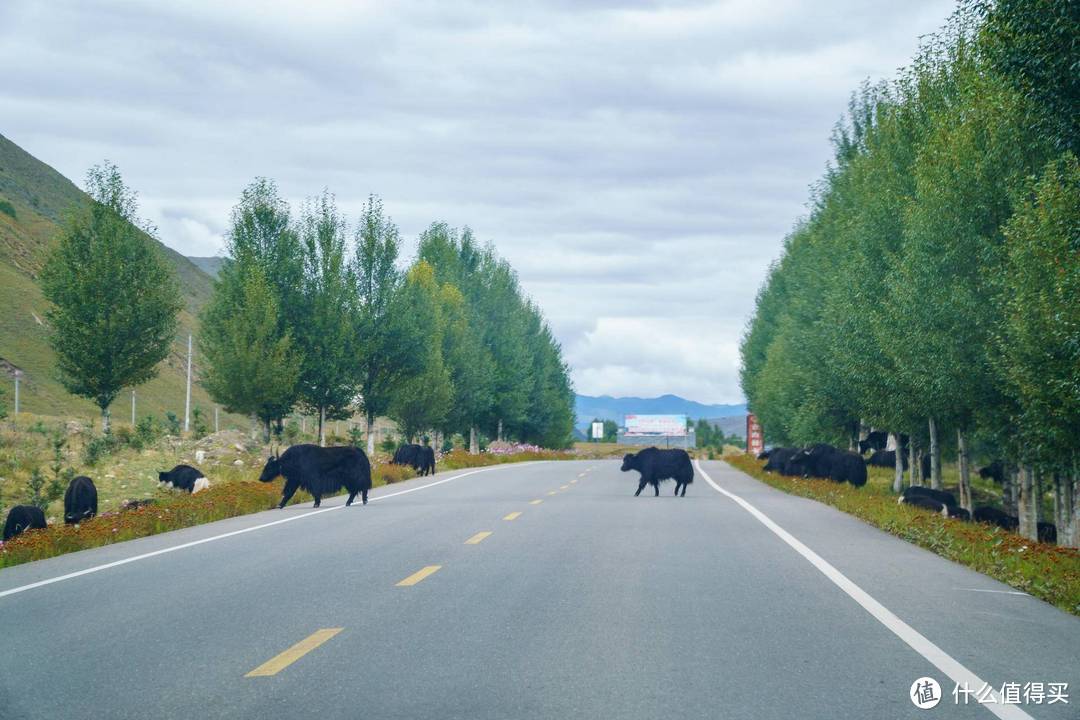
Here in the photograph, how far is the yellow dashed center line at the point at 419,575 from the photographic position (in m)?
11.1

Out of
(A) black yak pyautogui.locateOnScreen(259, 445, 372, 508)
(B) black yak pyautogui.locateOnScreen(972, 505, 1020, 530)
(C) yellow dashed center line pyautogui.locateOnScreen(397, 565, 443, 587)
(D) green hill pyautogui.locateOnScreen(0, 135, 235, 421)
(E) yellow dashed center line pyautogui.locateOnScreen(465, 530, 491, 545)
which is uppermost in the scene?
(D) green hill pyautogui.locateOnScreen(0, 135, 235, 421)

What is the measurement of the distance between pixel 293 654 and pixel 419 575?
4073 mm

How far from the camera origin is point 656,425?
157500 millimetres

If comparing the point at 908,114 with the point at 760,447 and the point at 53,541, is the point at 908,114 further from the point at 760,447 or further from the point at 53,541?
the point at 760,447

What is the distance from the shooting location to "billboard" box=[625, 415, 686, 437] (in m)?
153

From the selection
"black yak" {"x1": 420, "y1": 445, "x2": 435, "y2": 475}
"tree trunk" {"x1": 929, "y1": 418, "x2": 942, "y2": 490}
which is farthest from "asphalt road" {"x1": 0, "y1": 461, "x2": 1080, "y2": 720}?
"black yak" {"x1": 420, "y1": 445, "x2": 435, "y2": 475}

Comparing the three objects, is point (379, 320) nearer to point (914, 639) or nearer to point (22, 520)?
point (22, 520)

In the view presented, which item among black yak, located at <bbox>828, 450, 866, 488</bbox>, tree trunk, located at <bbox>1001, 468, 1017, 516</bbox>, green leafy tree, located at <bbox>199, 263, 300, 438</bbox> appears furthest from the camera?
green leafy tree, located at <bbox>199, 263, 300, 438</bbox>

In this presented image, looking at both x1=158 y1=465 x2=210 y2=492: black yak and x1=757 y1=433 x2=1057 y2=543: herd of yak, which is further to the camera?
x1=158 y1=465 x2=210 y2=492: black yak

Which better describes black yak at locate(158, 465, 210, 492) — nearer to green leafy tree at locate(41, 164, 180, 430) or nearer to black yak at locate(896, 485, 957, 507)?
black yak at locate(896, 485, 957, 507)

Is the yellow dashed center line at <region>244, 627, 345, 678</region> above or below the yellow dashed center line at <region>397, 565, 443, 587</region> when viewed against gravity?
below

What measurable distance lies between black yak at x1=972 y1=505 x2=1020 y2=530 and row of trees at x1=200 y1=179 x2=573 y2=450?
29.2 m

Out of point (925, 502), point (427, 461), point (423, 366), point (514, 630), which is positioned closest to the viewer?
point (514, 630)

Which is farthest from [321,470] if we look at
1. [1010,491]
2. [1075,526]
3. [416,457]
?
[1010,491]
